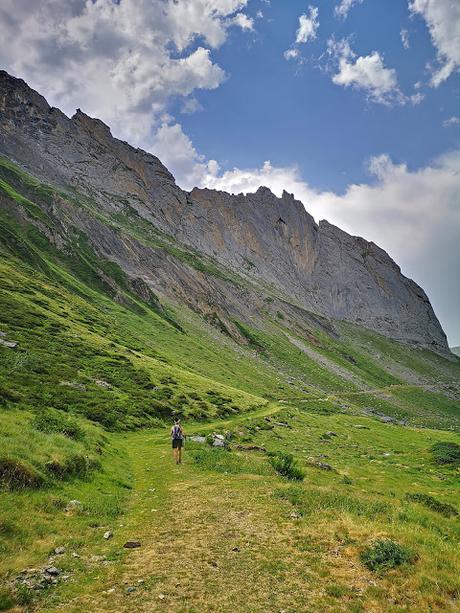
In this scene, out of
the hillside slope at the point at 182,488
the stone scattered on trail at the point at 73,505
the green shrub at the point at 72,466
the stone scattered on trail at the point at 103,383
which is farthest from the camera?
the stone scattered on trail at the point at 103,383

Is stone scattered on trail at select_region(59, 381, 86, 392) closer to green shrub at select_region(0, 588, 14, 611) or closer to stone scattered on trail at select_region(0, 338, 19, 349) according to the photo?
stone scattered on trail at select_region(0, 338, 19, 349)

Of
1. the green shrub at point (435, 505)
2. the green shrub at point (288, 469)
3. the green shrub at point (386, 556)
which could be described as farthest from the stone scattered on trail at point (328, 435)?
the green shrub at point (386, 556)

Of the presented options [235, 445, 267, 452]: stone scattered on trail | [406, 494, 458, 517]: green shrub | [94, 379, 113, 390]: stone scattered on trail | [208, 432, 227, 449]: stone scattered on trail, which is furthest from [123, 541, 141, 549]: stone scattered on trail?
[94, 379, 113, 390]: stone scattered on trail

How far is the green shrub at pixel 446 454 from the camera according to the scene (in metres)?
37.6

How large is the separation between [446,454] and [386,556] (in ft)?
112

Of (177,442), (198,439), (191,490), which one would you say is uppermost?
(177,442)

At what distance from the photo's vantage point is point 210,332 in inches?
4663

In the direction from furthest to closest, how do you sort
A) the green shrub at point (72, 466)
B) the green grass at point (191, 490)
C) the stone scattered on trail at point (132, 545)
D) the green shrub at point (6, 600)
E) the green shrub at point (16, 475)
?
the green shrub at point (72, 466), the green shrub at point (16, 475), the stone scattered on trail at point (132, 545), the green grass at point (191, 490), the green shrub at point (6, 600)

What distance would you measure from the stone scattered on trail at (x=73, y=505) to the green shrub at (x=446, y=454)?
116 ft

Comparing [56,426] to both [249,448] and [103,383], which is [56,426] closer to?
[249,448]

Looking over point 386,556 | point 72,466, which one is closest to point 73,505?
point 72,466

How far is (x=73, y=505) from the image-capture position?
48.8 feet

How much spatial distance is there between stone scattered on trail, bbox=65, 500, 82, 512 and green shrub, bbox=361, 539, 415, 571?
10.4 m

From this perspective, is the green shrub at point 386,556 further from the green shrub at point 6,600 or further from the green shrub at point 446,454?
the green shrub at point 446,454
